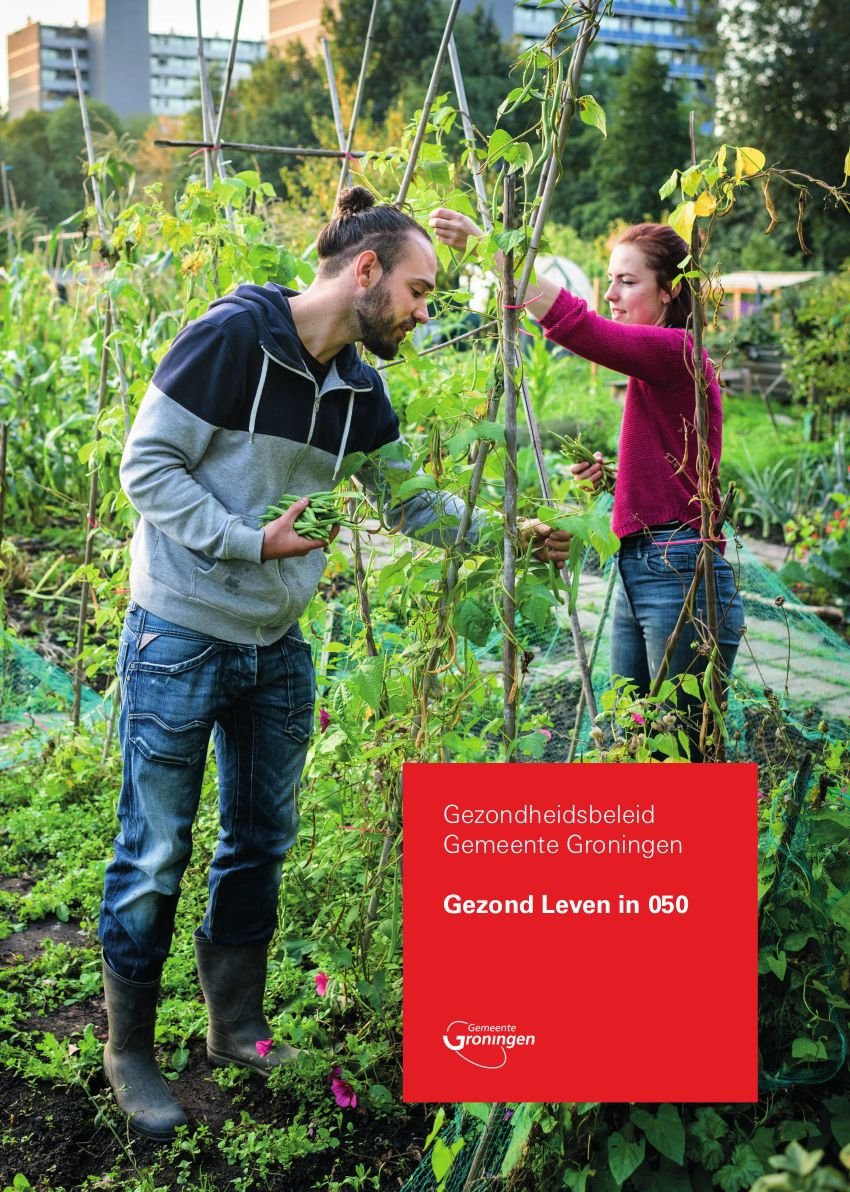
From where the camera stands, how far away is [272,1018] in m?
2.38

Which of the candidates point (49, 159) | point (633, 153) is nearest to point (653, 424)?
point (633, 153)

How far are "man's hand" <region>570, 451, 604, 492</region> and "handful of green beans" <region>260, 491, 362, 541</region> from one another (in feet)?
2.51

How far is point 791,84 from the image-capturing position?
80.1ft

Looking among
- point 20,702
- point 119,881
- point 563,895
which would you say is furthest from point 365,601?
point 20,702

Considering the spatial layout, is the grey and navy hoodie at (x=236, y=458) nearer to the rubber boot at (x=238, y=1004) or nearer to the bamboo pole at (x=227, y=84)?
the rubber boot at (x=238, y=1004)

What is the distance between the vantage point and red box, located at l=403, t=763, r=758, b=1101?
1.29 metres

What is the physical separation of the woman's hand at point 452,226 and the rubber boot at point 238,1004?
1.36 m

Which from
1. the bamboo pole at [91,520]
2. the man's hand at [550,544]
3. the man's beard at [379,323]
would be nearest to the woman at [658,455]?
the man's hand at [550,544]

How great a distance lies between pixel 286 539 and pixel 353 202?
60 cm

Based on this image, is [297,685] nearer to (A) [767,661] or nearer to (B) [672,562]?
(B) [672,562]

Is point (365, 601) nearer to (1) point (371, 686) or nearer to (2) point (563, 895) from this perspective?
(1) point (371, 686)

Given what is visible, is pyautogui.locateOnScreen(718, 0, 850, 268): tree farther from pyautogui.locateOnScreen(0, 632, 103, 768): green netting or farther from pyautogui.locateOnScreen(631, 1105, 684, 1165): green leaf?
pyautogui.locateOnScreen(631, 1105, 684, 1165): green leaf

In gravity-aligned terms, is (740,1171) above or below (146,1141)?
above

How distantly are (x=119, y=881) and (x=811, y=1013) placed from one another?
45.7 inches
